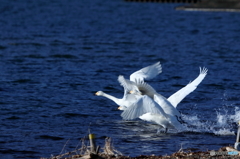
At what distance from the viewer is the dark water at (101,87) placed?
1130cm

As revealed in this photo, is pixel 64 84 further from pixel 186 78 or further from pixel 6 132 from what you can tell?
pixel 6 132

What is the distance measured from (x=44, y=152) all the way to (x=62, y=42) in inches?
846

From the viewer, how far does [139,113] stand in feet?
37.4

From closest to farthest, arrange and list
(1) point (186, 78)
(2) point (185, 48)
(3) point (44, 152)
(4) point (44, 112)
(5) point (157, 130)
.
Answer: (3) point (44, 152) → (5) point (157, 130) → (4) point (44, 112) → (1) point (186, 78) → (2) point (185, 48)

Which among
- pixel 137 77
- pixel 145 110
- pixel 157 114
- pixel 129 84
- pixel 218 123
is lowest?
pixel 218 123

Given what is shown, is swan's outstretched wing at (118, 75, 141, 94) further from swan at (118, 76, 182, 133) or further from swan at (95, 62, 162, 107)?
swan at (95, 62, 162, 107)

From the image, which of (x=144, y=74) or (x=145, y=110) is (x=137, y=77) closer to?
(x=144, y=74)

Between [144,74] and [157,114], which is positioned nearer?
[157,114]

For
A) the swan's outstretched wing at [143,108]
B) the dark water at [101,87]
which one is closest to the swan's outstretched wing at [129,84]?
the dark water at [101,87]

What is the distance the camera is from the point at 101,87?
708 inches

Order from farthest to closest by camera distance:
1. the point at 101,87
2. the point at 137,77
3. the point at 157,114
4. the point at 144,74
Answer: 1. the point at 101,87
2. the point at 144,74
3. the point at 137,77
4. the point at 157,114

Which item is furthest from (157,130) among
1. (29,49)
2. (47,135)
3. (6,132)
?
(29,49)

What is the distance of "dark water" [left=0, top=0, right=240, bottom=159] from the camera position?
37.1 feet

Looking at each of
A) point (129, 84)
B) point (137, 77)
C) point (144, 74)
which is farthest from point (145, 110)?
point (144, 74)
